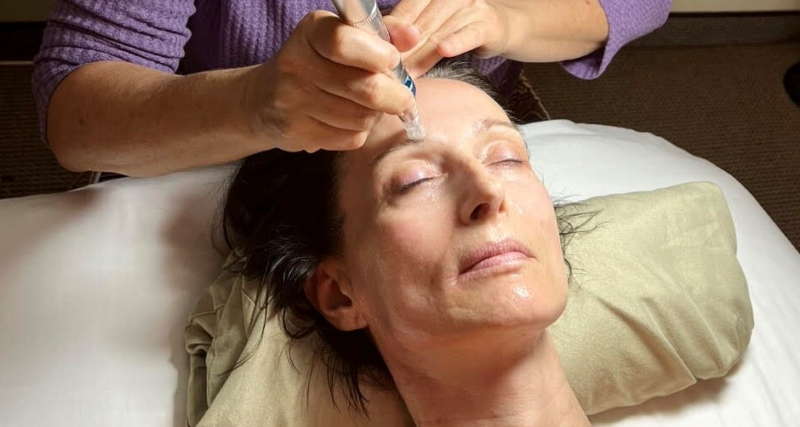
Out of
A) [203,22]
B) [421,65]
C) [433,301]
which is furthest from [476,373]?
[203,22]

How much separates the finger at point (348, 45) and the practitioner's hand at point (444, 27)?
0.19 meters

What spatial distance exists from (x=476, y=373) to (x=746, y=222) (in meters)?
0.82

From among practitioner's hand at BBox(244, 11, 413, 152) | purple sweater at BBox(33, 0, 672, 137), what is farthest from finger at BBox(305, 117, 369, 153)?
purple sweater at BBox(33, 0, 672, 137)

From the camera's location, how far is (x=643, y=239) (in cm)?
134

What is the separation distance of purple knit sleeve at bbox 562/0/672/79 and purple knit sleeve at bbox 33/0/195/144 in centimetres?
75

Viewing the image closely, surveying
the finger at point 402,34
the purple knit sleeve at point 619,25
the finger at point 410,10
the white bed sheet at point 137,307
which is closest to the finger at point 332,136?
the finger at point 402,34

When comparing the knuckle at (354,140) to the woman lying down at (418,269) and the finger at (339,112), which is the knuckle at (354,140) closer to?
the finger at (339,112)

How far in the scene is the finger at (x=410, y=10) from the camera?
3.25 ft

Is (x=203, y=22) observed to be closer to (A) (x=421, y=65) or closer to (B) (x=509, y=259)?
(A) (x=421, y=65)

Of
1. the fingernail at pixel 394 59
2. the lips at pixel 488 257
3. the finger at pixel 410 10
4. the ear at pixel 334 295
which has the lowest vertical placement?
the ear at pixel 334 295

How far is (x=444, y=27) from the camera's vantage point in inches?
39.9

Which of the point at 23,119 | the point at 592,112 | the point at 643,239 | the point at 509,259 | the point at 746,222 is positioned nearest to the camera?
the point at 509,259

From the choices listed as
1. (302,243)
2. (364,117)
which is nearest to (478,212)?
(364,117)

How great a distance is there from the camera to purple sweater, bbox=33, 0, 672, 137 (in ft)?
3.69
